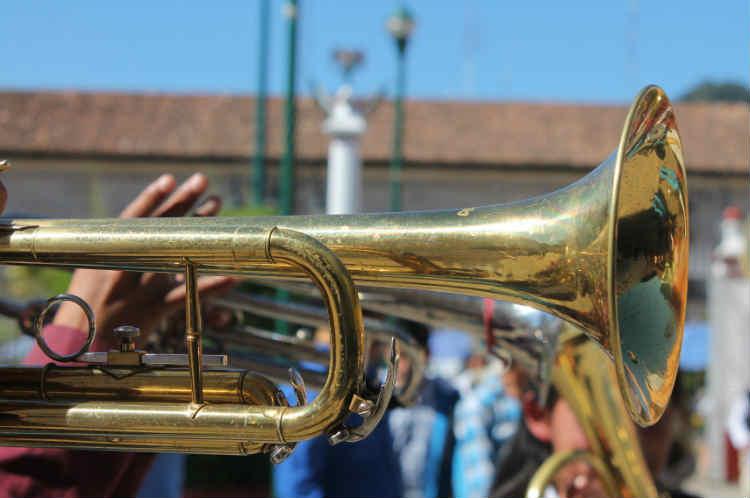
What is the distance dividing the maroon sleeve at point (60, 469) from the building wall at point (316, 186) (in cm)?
2355

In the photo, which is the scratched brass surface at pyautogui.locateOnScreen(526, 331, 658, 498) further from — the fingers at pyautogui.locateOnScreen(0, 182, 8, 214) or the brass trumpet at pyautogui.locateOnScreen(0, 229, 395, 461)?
the fingers at pyautogui.locateOnScreen(0, 182, 8, 214)

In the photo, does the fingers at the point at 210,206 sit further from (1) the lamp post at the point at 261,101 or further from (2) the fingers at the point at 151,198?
(1) the lamp post at the point at 261,101

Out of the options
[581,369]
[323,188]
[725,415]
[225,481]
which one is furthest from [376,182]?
[581,369]

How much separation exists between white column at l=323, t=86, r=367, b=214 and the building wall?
716 inches

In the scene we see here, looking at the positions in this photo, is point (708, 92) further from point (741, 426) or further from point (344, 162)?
point (344, 162)

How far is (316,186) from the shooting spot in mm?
25578

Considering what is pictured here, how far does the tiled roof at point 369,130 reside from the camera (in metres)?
26.2

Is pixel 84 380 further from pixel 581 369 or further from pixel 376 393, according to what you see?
pixel 581 369

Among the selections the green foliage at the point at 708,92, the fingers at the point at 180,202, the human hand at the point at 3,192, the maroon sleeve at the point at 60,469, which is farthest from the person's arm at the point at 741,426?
the green foliage at the point at 708,92

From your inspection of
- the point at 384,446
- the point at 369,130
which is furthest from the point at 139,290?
the point at 369,130

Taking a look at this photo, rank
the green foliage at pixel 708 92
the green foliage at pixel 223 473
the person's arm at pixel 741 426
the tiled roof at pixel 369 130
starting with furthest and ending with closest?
the green foliage at pixel 708 92
the tiled roof at pixel 369 130
the person's arm at pixel 741 426
the green foliage at pixel 223 473

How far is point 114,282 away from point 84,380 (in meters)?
0.45

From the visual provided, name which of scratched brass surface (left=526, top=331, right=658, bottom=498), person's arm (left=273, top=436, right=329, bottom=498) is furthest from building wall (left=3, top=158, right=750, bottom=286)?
scratched brass surface (left=526, top=331, right=658, bottom=498)

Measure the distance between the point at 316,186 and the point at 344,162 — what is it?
1879 centimetres
